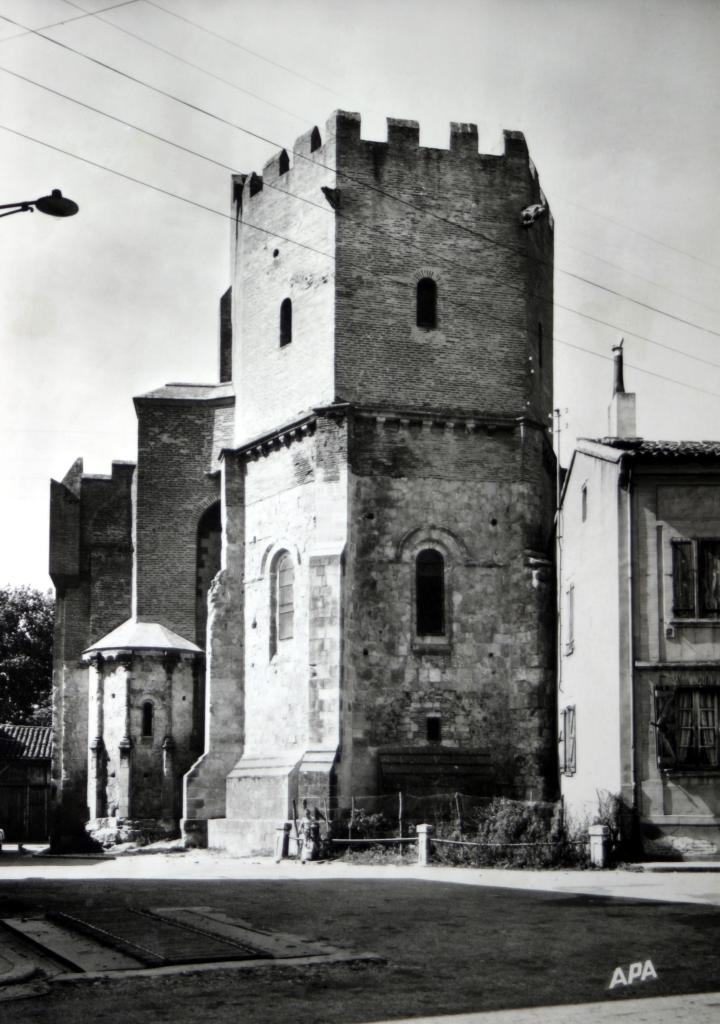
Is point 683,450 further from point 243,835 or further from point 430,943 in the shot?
point 430,943

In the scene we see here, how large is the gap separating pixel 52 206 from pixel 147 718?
2352cm

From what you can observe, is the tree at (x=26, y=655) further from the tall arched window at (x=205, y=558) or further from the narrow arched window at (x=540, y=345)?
the narrow arched window at (x=540, y=345)

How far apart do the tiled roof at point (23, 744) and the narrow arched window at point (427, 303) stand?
27.0 metres

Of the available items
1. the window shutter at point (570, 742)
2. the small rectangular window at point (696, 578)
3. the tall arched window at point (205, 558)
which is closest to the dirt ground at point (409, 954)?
the small rectangular window at point (696, 578)

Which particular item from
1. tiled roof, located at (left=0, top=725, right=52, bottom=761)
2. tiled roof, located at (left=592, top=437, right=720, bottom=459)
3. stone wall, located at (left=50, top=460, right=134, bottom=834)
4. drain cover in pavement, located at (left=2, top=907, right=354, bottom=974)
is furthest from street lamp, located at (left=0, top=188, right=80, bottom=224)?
tiled roof, located at (left=0, top=725, right=52, bottom=761)

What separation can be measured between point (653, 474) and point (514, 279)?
848 cm

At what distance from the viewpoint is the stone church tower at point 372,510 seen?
103 feet

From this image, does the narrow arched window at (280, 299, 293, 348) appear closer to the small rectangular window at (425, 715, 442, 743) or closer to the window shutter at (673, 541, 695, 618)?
the small rectangular window at (425, 715, 442, 743)

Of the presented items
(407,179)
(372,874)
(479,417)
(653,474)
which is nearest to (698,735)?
(653,474)

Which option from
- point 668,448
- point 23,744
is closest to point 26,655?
point 23,744

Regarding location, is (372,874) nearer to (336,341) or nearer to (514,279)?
(336,341)

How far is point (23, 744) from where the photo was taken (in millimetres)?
53469

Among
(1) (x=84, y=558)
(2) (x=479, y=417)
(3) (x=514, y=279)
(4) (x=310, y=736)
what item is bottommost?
(4) (x=310, y=736)

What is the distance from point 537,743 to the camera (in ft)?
104
